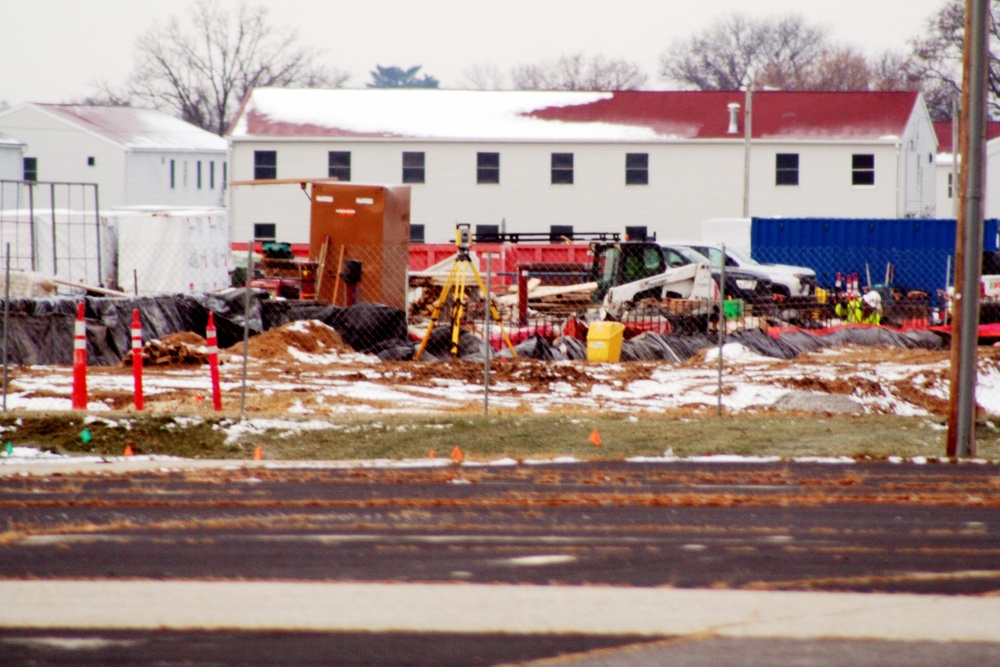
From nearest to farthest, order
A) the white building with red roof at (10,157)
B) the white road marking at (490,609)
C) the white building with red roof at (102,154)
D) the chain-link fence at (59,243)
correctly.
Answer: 1. the white road marking at (490,609)
2. the chain-link fence at (59,243)
3. the white building with red roof at (10,157)
4. the white building with red roof at (102,154)

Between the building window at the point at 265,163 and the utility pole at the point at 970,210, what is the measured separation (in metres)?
38.7

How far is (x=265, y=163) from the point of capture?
4728cm

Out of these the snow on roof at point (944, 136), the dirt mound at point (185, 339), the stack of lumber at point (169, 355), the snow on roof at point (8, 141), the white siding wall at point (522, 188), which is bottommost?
the stack of lumber at point (169, 355)

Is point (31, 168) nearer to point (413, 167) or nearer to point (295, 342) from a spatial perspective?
point (413, 167)

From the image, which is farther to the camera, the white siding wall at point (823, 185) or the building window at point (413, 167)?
the building window at point (413, 167)

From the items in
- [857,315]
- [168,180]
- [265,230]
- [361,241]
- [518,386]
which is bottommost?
[518,386]

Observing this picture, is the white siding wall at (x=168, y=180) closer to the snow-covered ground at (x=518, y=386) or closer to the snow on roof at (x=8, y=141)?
the snow on roof at (x=8, y=141)

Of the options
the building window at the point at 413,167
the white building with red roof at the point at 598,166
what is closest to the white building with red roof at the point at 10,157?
the white building with red roof at the point at 598,166

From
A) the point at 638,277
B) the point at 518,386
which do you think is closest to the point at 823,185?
the point at 638,277

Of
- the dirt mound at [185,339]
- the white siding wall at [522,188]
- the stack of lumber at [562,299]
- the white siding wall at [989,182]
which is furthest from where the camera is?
the white siding wall at [989,182]

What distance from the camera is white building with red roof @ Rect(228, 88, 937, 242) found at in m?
46.5

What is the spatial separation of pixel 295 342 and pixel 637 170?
27.4m

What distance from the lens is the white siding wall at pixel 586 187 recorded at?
1828 inches

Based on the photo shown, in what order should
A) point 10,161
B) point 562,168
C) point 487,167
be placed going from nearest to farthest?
point 562,168
point 487,167
point 10,161
